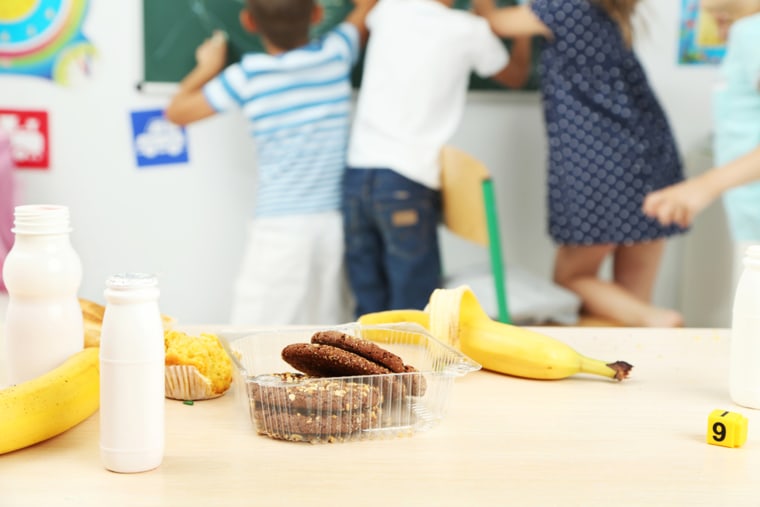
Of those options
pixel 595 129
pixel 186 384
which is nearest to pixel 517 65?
pixel 595 129

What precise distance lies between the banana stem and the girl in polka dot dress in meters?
1.27

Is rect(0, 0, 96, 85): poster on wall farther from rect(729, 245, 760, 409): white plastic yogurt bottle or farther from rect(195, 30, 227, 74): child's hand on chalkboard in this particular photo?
rect(729, 245, 760, 409): white plastic yogurt bottle

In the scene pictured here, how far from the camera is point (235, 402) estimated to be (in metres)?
0.94

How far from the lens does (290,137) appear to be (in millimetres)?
2320

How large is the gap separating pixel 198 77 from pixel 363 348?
173cm

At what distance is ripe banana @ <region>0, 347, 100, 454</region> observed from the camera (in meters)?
0.77

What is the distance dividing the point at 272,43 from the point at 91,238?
2.43 feet

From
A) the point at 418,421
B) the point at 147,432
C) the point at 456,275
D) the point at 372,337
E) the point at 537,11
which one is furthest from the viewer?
the point at 456,275

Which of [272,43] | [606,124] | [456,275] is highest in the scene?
[272,43]

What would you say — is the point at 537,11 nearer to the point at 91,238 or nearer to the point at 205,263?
the point at 205,263

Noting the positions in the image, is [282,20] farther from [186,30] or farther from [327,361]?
[327,361]

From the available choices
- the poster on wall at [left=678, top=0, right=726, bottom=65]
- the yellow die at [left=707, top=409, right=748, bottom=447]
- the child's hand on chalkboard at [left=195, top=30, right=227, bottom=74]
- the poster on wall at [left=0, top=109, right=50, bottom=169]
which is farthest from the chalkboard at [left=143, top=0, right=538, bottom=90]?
the yellow die at [left=707, top=409, right=748, bottom=447]

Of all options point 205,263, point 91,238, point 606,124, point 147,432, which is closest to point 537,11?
point 606,124

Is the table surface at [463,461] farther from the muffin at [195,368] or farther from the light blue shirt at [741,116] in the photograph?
the light blue shirt at [741,116]
